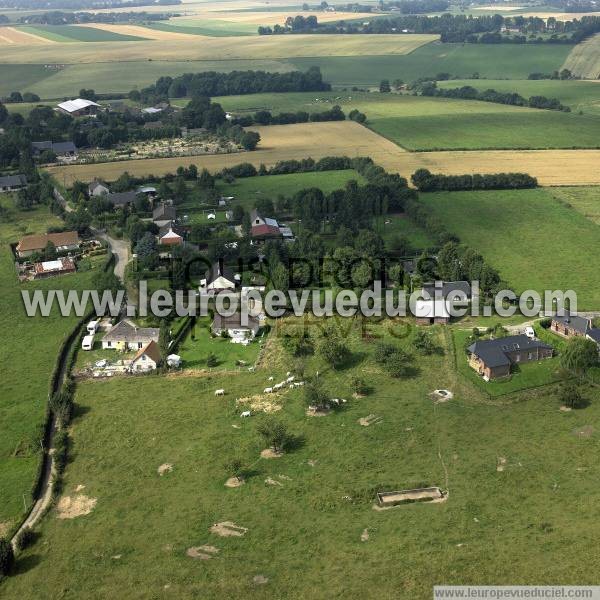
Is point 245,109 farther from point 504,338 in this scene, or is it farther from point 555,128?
point 504,338

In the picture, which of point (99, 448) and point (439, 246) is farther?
point (439, 246)

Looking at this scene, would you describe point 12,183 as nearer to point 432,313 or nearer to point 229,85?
point 432,313

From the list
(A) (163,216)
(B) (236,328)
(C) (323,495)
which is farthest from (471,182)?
(C) (323,495)

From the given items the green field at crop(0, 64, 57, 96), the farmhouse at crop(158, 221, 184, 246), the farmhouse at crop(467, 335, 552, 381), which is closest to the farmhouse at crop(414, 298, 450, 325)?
the farmhouse at crop(467, 335, 552, 381)

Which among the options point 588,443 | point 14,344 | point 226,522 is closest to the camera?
point 226,522

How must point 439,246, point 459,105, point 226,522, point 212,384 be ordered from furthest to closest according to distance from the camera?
1. point 459,105
2. point 439,246
3. point 212,384
4. point 226,522

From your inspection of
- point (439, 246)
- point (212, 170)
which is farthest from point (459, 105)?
point (439, 246)
